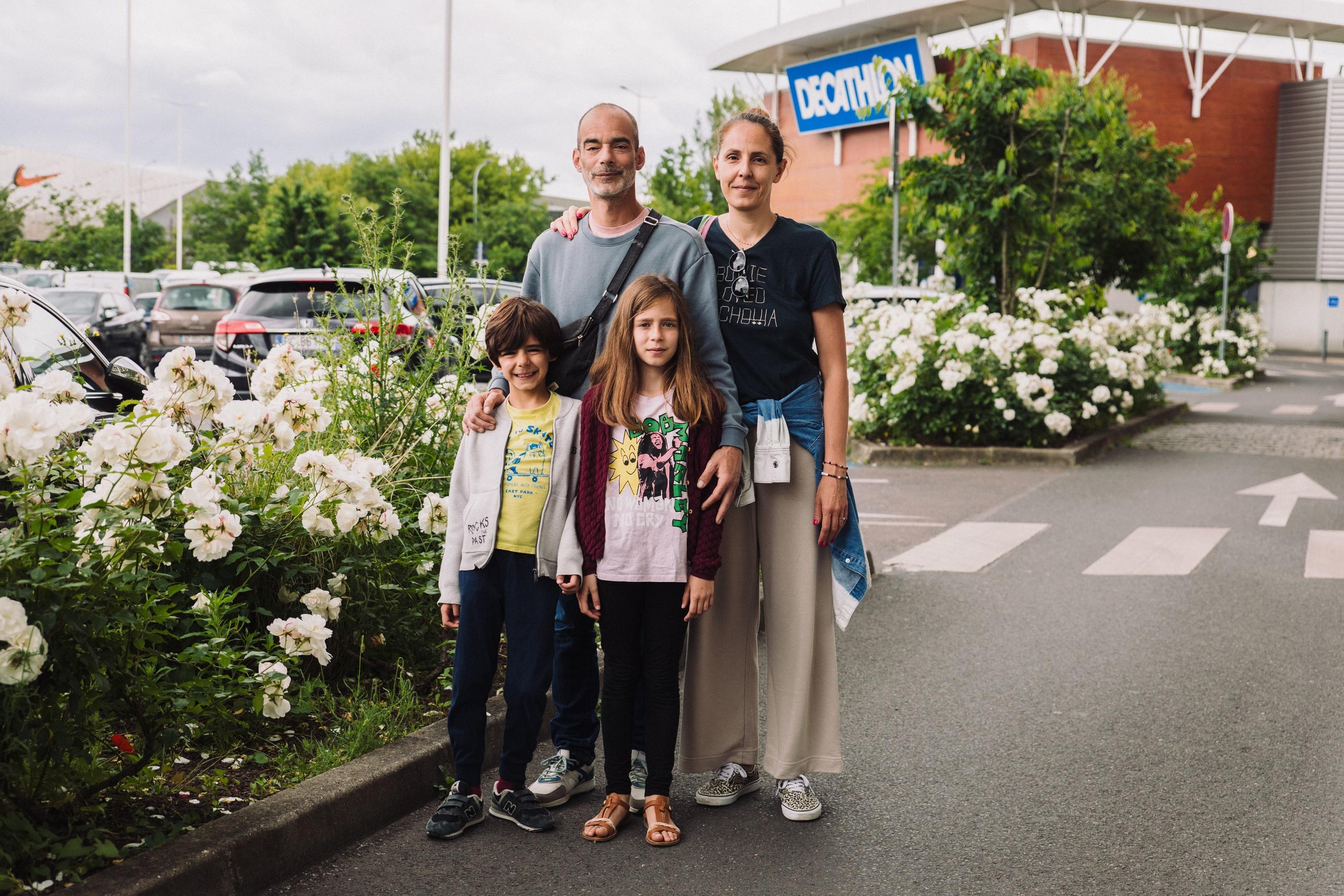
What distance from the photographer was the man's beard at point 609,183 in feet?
12.1

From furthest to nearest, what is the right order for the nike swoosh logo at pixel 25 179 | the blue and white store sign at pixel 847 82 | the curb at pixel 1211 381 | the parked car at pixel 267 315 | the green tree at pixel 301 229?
1. the nike swoosh logo at pixel 25 179
2. the blue and white store sign at pixel 847 82
3. the green tree at pixel 301 229
4. the curb at pixel 1211 381
5. the parked car at pixel 267 315

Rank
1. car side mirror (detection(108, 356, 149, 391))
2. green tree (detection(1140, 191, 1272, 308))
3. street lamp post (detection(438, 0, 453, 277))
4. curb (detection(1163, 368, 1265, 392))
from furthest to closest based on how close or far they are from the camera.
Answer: green tree (detection(1140, 191, 1272, 308)) < curb (detection(1163, 368, 1265, 392)) < street lamp post (detection(438, 0, 453, 277)) < car side mirror (detection(108, 356, 149, 391))

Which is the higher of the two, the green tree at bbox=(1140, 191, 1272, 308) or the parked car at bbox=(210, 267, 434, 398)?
the green tree at bbox=(1140, 191, 1272, 308)

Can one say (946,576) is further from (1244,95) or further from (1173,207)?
(1244,95)

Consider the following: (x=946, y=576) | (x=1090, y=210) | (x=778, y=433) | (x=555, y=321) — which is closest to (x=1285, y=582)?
(x=946, y=576)

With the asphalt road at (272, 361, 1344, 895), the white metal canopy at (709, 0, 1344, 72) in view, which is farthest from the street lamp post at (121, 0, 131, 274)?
the asphalt road at (272, 361, 1344, 895)

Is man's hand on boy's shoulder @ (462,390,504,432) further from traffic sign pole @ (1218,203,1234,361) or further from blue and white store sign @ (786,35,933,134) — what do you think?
blue and white store sign @ (786,35,933,134)

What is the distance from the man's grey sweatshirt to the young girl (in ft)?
0.25

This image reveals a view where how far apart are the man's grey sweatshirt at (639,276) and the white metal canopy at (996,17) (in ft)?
135

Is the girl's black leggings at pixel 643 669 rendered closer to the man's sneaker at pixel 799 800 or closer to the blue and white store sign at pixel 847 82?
the man's sneaker at pixel 799 800

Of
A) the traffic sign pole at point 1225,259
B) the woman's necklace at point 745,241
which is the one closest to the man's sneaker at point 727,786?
the woman's necklace at point 745,241

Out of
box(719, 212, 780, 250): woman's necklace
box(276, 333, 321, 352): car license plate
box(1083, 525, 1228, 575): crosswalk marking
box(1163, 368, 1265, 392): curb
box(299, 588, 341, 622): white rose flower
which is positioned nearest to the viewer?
box(719, 212, 780, 250): woman's necklace

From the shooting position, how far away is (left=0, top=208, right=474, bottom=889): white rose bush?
9.41 feet

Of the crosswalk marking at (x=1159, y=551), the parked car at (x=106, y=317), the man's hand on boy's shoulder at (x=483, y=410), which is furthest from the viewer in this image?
the parked car at (x=106, y=317)
